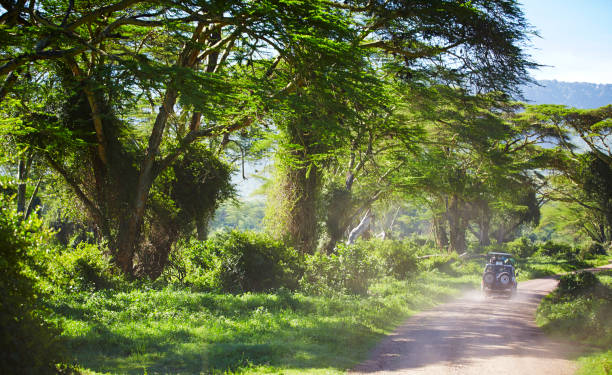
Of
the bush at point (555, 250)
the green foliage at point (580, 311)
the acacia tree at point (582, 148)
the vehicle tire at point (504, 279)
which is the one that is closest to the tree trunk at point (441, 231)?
the acacia tree at point (582, 148)

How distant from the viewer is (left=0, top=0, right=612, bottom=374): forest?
7.07 metres

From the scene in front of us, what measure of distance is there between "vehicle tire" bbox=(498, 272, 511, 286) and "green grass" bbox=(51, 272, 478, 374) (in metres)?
6.01

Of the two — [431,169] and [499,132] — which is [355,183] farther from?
[499,132]

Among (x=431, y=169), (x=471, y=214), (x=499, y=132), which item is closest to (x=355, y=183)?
(x=431, y=169)

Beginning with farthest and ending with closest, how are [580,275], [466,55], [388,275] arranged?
[388,275]
[580,275]
[466,55]

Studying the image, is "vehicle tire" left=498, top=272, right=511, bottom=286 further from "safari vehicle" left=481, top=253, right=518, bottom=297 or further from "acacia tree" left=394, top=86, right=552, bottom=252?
"acacia tree" left=394, top=86, right=552, bottom=252

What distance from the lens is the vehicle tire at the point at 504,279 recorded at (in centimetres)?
1673

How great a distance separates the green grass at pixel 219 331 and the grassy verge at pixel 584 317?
12.2 ft

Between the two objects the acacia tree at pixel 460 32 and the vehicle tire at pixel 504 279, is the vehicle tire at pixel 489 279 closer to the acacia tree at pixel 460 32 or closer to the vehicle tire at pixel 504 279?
the vehicle tire at pixel 504 279

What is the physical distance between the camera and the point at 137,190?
13328 millimetres

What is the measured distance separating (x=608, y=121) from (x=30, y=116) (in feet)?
87.6

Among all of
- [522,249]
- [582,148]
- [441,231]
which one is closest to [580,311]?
[582,148]

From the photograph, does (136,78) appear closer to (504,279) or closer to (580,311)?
(580,311)

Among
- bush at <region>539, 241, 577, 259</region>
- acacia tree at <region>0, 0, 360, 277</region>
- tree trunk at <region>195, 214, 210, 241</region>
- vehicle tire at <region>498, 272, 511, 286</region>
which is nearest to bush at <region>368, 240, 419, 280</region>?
vehicle tire at <region>498, 272, 511, 286</region>
